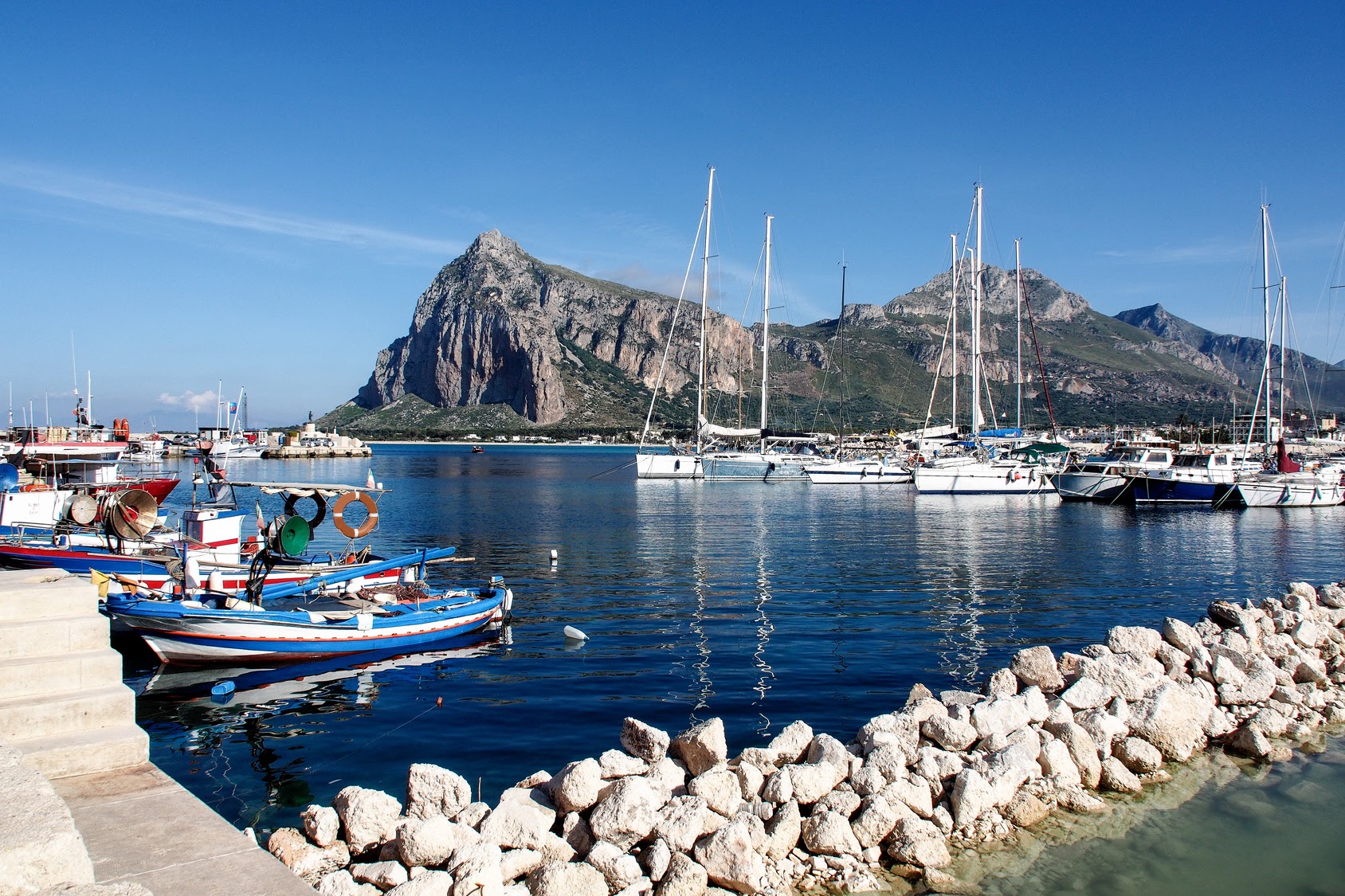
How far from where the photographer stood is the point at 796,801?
8.94 metres

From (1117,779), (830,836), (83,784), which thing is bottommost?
(1117,779)

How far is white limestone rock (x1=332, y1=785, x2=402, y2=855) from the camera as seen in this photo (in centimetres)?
805

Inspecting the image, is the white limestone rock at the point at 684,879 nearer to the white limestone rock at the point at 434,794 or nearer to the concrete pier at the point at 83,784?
the white limestone rock at the point at 434,794

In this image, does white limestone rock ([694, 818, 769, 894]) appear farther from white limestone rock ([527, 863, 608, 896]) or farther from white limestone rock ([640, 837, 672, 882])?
white limestone rock ([527, 863, 608, 896])

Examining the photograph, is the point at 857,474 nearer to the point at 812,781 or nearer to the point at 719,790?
the point at 812,781

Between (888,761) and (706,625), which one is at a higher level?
(888,761)

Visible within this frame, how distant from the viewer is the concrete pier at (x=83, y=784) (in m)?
4.13

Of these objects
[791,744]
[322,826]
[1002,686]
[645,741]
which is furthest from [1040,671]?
[322,826]

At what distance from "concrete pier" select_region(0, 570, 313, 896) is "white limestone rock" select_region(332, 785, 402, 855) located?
1.89 m

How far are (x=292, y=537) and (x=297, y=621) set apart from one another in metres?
4.64

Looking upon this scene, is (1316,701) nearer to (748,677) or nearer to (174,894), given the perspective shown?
(748,677)

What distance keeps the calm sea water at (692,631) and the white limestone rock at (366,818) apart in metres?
2.64

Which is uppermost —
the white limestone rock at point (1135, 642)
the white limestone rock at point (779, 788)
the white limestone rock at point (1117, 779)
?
the white limestone rock at point (1135, 642)

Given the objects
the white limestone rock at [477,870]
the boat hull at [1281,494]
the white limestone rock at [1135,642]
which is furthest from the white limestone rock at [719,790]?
the boat hull at [1281,494]
